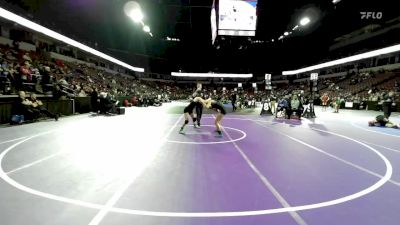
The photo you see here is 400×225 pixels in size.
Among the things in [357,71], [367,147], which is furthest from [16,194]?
[357,71]

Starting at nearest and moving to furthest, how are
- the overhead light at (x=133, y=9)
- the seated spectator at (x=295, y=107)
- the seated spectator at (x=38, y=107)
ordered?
the seated spectator at (x=38, y=107), the seated spectator at (x=295, y=107), the overhead light at (x=133, y=9)

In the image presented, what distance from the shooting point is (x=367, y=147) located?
891cm

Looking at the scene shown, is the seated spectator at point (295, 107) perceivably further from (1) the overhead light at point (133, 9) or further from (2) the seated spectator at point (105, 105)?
(1) the overhead light at point (133, 9)

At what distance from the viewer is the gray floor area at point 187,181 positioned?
378cm

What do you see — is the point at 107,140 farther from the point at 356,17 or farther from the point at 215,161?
the point at 356,17

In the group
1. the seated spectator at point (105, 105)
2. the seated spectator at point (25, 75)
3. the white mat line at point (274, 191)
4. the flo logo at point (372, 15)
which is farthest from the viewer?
the seated spectator at point (105, 105)

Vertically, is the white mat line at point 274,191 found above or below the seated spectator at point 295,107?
below

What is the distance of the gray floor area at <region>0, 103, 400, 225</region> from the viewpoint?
3.78 meters

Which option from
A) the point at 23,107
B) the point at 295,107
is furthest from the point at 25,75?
the point at 295,107

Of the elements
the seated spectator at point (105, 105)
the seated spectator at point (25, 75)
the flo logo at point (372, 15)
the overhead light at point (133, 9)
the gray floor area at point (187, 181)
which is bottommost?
the gray floor area at point (187, 181)

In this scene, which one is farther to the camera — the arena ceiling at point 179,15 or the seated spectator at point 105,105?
the arena ceiling at point 179,15

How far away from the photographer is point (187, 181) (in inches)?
206

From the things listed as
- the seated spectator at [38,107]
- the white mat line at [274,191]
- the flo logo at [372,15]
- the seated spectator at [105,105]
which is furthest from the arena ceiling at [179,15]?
the white mat line at [274,191]

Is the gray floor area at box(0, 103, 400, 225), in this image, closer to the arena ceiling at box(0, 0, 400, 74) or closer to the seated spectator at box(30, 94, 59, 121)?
the seated spectator at box(30, 94, 59, 121)
